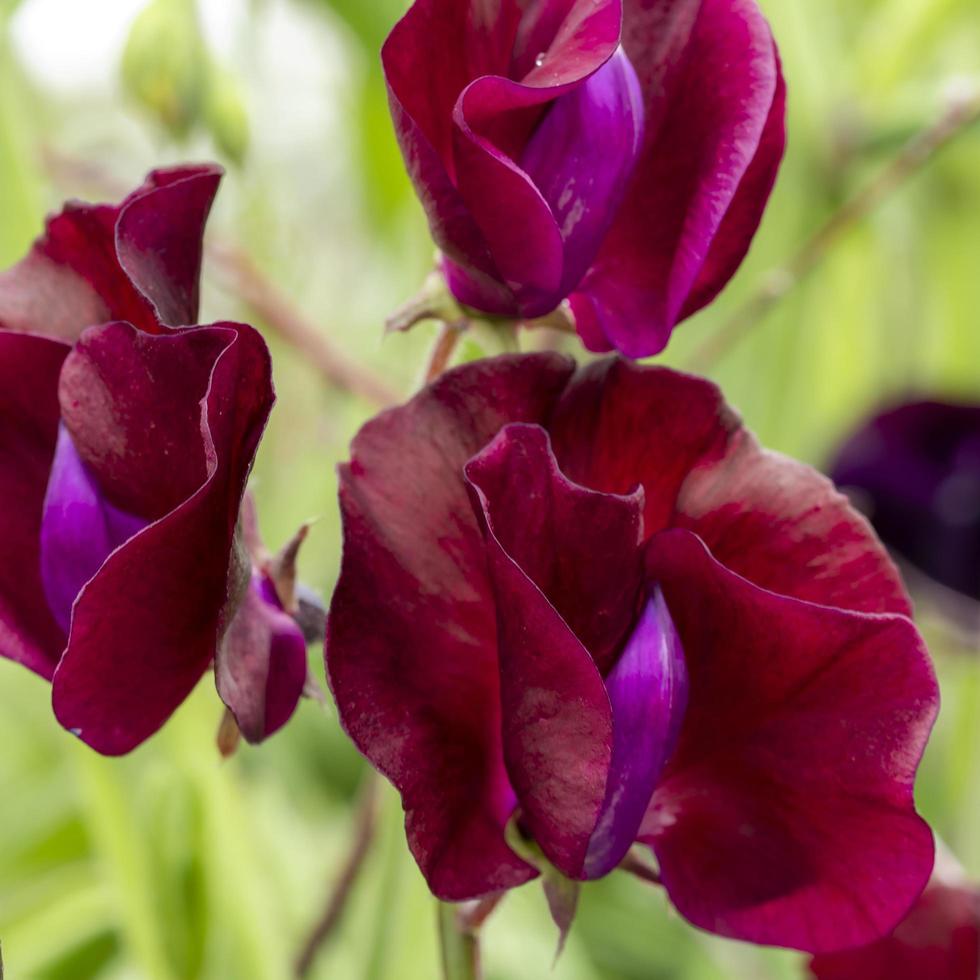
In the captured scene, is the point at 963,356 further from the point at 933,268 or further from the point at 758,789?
the point at 758,789

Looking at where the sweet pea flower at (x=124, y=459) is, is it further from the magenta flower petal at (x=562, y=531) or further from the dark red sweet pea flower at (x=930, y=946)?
the dark red sweet pea flower at (x=930, y=946)

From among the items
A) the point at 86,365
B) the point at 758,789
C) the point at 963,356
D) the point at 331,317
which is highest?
the point at 86,365

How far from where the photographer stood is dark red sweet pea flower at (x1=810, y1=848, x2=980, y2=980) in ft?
1.24

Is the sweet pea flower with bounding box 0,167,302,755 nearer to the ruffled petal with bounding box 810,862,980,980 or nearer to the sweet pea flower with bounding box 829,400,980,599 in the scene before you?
the ruffled petal with bounding box 810,862,980,980

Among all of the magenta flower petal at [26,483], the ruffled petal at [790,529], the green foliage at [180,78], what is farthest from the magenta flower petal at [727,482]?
the green foliage at [180,78]

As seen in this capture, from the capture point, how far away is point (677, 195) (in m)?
0.29

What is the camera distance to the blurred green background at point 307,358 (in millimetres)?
458

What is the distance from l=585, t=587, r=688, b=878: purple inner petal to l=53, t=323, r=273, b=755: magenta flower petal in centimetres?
7

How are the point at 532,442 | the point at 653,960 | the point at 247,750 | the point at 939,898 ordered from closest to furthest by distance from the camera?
the point at 532,442
the point at 939,898
the point at 653,960
the point at 247,750

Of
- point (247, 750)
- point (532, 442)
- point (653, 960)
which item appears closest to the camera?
point (532, 442)

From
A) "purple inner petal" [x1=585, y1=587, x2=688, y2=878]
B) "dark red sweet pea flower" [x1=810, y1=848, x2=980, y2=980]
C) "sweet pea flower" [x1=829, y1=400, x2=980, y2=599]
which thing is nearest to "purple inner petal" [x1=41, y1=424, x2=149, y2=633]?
"purple inner petal" [x1=585, y1=587, x2=688, y2=878]

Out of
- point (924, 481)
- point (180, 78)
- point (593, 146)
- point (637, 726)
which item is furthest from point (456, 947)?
point (924, 481)

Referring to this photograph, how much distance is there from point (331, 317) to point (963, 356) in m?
0.53

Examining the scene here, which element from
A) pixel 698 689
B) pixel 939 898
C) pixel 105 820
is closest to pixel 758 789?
pixel 698 689
